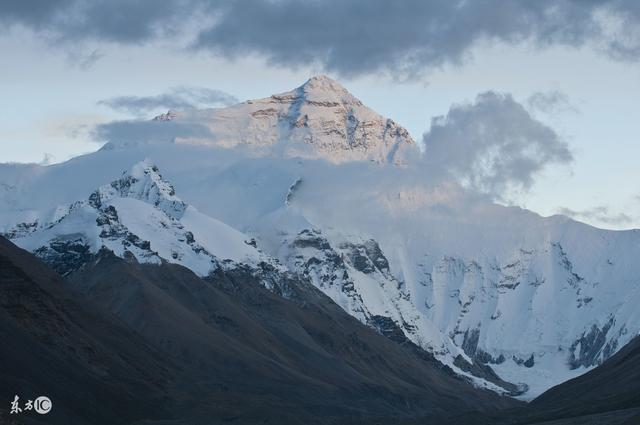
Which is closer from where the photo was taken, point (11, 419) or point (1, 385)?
point (11, 419)

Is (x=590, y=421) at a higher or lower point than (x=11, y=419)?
higher

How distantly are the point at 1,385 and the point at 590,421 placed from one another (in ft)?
218

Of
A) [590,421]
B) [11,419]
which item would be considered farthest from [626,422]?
[11,419]

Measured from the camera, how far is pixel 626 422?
180 meters

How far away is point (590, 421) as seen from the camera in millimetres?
199500

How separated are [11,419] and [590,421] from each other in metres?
68.1

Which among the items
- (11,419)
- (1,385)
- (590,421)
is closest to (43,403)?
(1,385)

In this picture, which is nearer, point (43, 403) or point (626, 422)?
point (626, 422)

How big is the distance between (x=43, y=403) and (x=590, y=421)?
61.5 m

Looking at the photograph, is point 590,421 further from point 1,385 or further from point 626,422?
point 1,385

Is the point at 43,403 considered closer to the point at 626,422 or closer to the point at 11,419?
the point at 11,419

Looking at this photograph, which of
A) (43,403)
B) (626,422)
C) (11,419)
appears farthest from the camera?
(43,403)

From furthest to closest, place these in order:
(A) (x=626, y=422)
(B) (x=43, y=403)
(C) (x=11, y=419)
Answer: (B) (x=43, y=403) < (A) (x=626, y=422) < (C) (x=11, y=419)

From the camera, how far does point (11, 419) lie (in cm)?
16650
